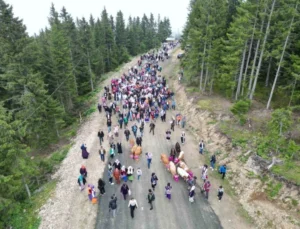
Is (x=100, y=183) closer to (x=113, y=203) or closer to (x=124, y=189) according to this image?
(x=124, y=189)

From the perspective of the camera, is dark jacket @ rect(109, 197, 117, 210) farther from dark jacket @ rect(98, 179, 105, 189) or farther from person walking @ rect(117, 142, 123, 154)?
person walking @ rect(117, 142, 123, 154)

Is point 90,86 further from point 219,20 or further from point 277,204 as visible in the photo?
point 277,204

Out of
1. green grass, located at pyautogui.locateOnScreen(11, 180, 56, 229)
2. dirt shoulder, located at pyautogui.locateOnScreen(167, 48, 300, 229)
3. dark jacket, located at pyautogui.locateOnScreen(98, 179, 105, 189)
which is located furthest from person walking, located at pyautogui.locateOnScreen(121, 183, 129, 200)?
dirt shoulder, located at pyautogui.locateOnScreen(167, 48, 300, 229)

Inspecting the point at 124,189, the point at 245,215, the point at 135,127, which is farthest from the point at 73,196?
the point at 245,215

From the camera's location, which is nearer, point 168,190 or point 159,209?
point 159,209

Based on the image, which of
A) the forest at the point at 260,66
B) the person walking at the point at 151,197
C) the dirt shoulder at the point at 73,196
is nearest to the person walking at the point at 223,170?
the forest at the point at 260,66

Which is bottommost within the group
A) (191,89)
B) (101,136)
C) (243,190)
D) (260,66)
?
(243,190)
